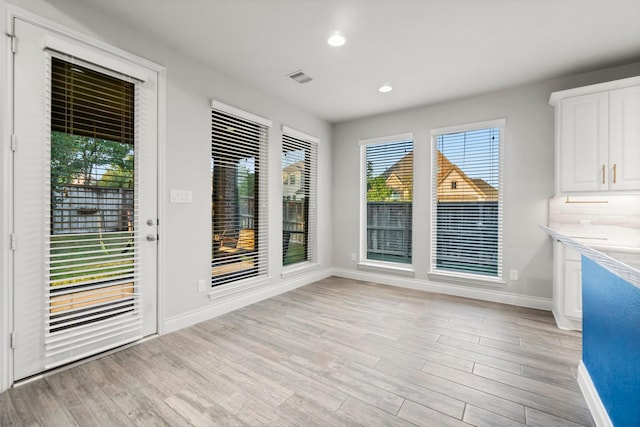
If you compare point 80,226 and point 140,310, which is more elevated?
point 80,226

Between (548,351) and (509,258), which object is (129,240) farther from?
(509,258)

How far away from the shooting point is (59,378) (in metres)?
2.00

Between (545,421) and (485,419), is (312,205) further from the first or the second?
(545,421)

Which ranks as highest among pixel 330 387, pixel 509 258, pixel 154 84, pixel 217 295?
pixel 154 84

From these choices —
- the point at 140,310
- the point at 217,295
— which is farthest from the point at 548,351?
the point at 140,310

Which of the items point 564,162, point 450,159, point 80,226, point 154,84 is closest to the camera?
point 80,226

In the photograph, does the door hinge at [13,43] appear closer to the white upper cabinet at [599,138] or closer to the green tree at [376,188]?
Answer: the green tree at [376,188]

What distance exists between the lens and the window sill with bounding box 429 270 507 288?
12.4ft

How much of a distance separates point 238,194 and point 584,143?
3.79m

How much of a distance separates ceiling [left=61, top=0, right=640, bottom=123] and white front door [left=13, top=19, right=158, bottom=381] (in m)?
0.59

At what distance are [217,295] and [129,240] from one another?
3.68 feet

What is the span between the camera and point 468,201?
4.02 metres


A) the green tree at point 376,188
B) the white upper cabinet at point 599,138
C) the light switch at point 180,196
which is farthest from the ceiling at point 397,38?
the green tree at point 376,188

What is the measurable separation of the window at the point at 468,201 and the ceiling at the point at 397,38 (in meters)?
0.71
